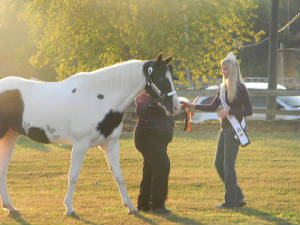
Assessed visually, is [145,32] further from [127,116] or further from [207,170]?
[207,170]

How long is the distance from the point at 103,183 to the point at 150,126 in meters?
2.96

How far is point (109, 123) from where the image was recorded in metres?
6.79

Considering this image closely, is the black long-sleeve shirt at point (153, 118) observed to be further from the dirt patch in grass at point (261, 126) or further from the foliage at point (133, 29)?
the foliage at point (133, 29)

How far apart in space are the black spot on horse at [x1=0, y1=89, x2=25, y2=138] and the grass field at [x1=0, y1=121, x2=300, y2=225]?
1.18 m

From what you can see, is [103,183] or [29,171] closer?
[103,183]

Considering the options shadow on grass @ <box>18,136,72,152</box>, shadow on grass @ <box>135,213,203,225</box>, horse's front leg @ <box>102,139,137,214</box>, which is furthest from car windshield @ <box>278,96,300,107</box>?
horse's front leg @ <box>102,139,137,214</box>

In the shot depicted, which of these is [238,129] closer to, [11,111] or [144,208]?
[144,208]

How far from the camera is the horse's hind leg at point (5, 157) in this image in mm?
7316

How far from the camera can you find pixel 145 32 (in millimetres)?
18938

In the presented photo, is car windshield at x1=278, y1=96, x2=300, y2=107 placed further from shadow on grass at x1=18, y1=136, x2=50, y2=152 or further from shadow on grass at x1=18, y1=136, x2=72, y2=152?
shadow on grass at x1=18, y1=136, x2=50, y2=152

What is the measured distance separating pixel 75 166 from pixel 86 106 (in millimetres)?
801

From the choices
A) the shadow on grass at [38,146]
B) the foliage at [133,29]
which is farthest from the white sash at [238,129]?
the foliage at [133,29]

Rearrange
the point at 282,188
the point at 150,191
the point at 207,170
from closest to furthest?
the point at 150,191 < the point at 282,188 < the point at 207,170

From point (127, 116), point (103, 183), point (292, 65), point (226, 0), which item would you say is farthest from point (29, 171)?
point (292, 65)
